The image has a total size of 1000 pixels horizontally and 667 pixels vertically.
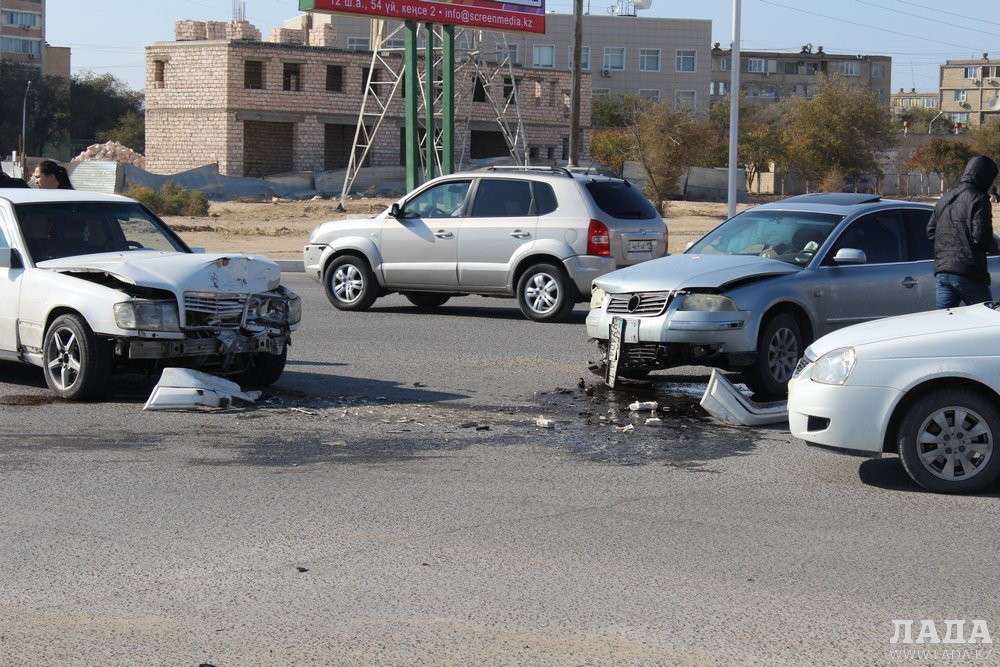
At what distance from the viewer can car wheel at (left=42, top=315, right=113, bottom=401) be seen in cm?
1055

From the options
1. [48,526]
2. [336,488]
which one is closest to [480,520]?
[336,488]

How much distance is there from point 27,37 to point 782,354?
13950 cm

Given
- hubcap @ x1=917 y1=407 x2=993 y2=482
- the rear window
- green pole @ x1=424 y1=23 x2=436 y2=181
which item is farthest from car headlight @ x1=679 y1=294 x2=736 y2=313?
green pole @ x1=424 y1=23 x2=436 y2=181

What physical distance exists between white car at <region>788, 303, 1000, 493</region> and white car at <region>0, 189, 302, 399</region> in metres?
4.86

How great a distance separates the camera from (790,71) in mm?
144625

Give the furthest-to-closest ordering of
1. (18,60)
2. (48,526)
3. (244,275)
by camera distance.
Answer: (18,60), (244,275), (48,526)

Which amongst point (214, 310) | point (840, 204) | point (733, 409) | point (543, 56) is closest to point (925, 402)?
point (733, 409)

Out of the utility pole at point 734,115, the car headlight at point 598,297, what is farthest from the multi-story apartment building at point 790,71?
the car headlight at point 598,297

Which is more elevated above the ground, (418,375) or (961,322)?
(961,322)

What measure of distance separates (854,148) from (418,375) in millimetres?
60877

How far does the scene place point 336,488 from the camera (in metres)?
7.86

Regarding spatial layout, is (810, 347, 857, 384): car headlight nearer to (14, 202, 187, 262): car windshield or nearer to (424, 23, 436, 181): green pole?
(14, 202, 187, 262): car windshield

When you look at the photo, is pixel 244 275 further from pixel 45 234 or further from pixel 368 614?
pixel 368 614

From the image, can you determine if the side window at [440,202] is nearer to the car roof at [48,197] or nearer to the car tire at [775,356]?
the car roof at [48,197]
